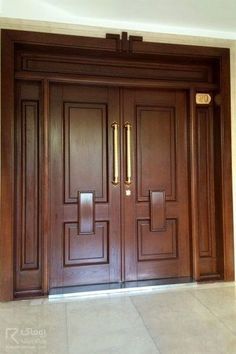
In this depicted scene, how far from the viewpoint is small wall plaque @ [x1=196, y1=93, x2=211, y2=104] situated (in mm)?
3037

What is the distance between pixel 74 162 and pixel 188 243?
1419 mm

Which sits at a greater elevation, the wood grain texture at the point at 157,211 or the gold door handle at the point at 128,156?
the gold door handle at the point at 128,156

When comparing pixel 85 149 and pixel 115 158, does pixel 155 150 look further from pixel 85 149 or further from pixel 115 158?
pixel 85 149

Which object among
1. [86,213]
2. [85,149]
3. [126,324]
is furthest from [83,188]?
[126,324]

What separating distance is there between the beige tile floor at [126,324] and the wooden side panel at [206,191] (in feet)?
1.21

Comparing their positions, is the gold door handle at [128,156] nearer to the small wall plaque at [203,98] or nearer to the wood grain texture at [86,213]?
the wood grain texture at [86,213]

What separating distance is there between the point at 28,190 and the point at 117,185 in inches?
33.1

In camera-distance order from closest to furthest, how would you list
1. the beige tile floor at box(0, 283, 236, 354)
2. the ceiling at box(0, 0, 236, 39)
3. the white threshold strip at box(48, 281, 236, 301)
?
the beige tile floor at box(0, 283, 236, 354) < the ceiling at box(0, 0, 236, 39) < the white threshold strip at box(48, 281, 236, 301)

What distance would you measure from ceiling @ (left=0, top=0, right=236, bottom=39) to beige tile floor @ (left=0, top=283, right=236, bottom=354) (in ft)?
8.13

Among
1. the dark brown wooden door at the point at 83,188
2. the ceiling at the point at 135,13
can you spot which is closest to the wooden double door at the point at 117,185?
the dark brown wooden door at the point at 83,188

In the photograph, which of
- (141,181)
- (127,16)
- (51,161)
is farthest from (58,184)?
(127,16)

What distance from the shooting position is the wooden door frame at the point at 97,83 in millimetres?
2549

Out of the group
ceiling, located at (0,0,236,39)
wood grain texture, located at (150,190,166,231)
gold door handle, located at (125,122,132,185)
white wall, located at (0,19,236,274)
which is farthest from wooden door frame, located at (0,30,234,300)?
gold door handle, located at (125,122,132,185)

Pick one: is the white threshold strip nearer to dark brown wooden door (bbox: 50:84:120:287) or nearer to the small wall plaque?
dark brown wooden door (bbox: 50:84:120:287)
